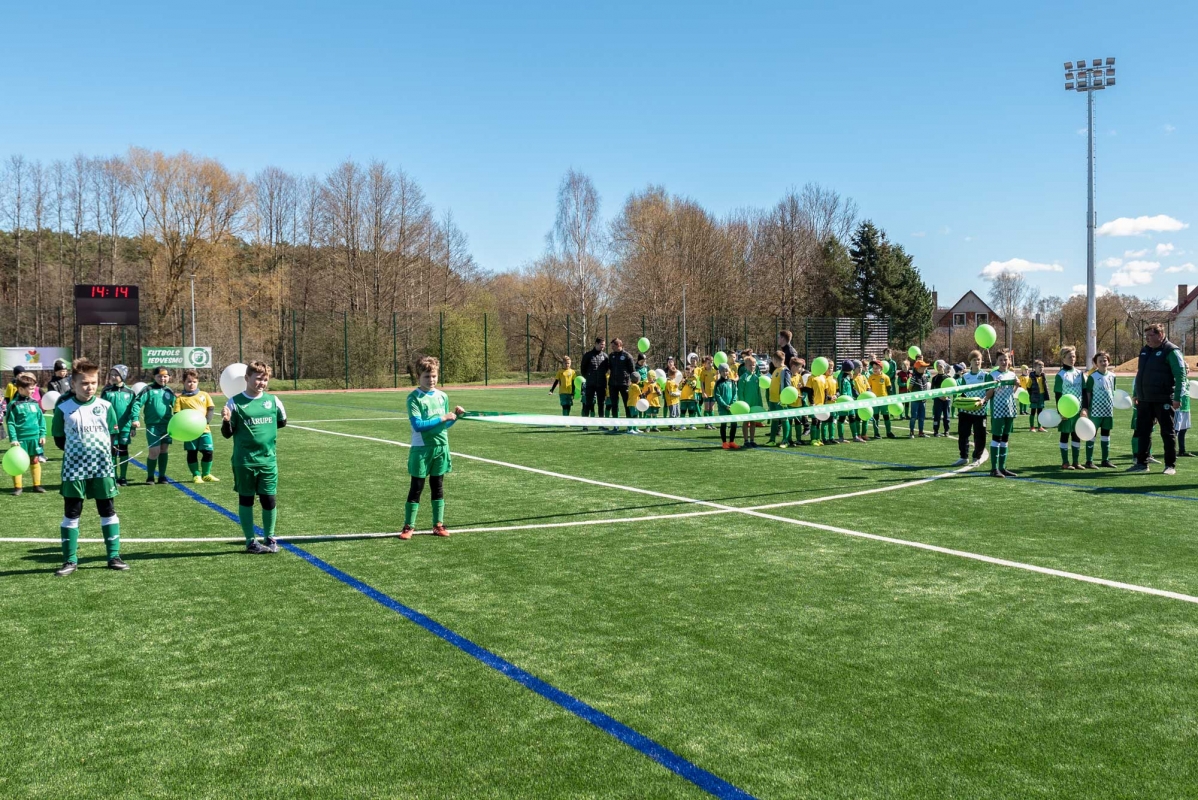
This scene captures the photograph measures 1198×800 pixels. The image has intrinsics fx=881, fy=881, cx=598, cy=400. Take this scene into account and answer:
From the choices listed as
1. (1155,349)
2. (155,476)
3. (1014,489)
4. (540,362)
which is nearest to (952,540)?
(1014,489)

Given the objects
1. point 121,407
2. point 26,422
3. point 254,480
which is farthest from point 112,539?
point 121,407

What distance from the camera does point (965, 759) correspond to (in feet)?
13.1

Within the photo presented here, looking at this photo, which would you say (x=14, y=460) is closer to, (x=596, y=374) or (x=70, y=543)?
(x=70, y=543)

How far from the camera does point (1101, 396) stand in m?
13.9

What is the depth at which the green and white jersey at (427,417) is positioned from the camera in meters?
8.66

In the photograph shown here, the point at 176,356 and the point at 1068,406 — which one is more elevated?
the point at 176,356

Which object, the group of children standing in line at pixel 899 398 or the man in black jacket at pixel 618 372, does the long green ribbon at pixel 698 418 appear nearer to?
the group of children standing in line at pixel 899 398

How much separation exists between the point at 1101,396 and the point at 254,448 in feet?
41.0

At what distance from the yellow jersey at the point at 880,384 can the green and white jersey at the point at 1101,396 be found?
6489 mm

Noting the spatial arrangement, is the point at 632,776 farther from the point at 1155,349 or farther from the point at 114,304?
the point at 114,304

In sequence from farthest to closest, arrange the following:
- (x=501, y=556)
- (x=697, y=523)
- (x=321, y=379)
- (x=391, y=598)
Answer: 1. (x=321, y=379)
2. (x=697, y=523)
3. (x=501, y=556)
4. (x=391, y=598)

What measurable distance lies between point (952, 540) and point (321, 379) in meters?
46.4

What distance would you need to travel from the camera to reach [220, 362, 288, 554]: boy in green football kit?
8.13m

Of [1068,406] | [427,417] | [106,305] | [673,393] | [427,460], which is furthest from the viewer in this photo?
[106,305]
